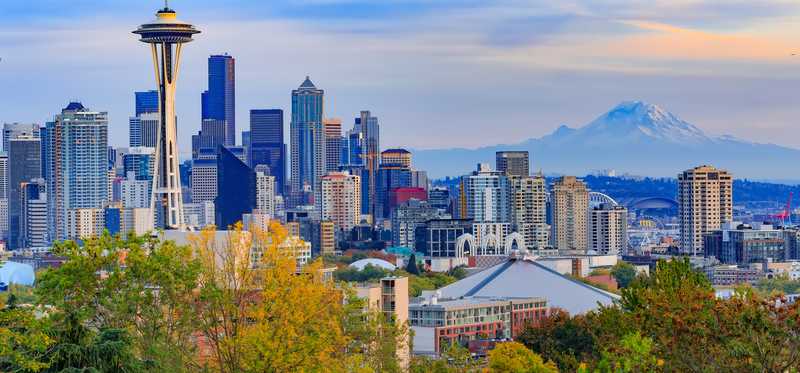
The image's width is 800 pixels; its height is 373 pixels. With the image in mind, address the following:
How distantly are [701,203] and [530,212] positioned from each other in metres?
19.2

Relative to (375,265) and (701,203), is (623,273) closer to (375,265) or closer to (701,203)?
(375,265)

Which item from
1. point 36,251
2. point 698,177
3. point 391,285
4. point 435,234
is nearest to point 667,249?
point 698,177

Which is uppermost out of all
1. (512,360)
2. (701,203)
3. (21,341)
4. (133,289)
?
(701,203)

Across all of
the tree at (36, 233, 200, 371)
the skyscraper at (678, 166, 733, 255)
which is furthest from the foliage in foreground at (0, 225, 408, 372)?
the skyscraper at (678, 166, 733, 255)

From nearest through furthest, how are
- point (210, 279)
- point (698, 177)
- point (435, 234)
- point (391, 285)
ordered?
point (210, 279), point (391, 285), point (435, 234), point (698, 177)

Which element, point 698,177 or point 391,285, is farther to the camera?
point 698,177

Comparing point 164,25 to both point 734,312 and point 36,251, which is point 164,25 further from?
point 36,251

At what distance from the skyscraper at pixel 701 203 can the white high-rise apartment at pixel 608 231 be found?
8222 mm

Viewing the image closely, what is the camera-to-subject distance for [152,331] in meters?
30.8

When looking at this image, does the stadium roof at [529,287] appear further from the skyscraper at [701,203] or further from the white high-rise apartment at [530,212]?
the white high-rise apartment at [530,212]

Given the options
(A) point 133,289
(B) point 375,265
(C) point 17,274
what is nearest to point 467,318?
(B) point 375,265

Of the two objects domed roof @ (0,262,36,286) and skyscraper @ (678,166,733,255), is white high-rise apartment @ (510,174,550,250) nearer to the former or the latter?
skyscraper @ (678,166,733,255)

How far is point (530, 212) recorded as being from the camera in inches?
7677

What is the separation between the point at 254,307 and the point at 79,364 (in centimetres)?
713
